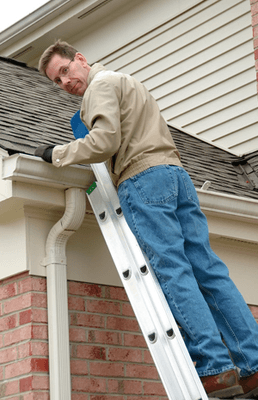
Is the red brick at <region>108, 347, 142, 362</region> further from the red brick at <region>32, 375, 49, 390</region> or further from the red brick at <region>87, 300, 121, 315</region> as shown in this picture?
the red brick at <region>32, 375, 49, 390</region>

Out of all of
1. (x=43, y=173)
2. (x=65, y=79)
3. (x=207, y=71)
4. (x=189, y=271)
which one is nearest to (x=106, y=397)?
(x=189, y=271)

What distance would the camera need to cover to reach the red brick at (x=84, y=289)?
13.7 ft

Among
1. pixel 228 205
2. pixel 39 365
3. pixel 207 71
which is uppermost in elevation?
pixel 207 71

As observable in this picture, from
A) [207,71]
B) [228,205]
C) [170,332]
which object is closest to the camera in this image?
[170,332]

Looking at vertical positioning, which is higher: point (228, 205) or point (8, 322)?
point (228, 205)

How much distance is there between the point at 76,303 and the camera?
4.16m

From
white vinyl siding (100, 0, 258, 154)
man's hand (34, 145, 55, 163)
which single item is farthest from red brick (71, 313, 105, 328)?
white vinyl siding (100, 0, 258, 154)

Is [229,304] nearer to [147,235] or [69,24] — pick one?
[147,235]

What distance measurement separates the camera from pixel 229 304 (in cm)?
343

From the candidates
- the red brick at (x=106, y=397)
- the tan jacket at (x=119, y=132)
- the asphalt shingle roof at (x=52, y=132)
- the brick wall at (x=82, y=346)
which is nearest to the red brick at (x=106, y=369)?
the brick wall at (x=82, y=346)

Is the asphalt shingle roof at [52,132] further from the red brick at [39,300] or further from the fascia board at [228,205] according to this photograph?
the red brick at [39,300]

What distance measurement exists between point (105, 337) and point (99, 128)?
4.97 ft

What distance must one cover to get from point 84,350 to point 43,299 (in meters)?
0.43

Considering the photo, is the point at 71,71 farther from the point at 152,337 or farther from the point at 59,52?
the point at 152,337
